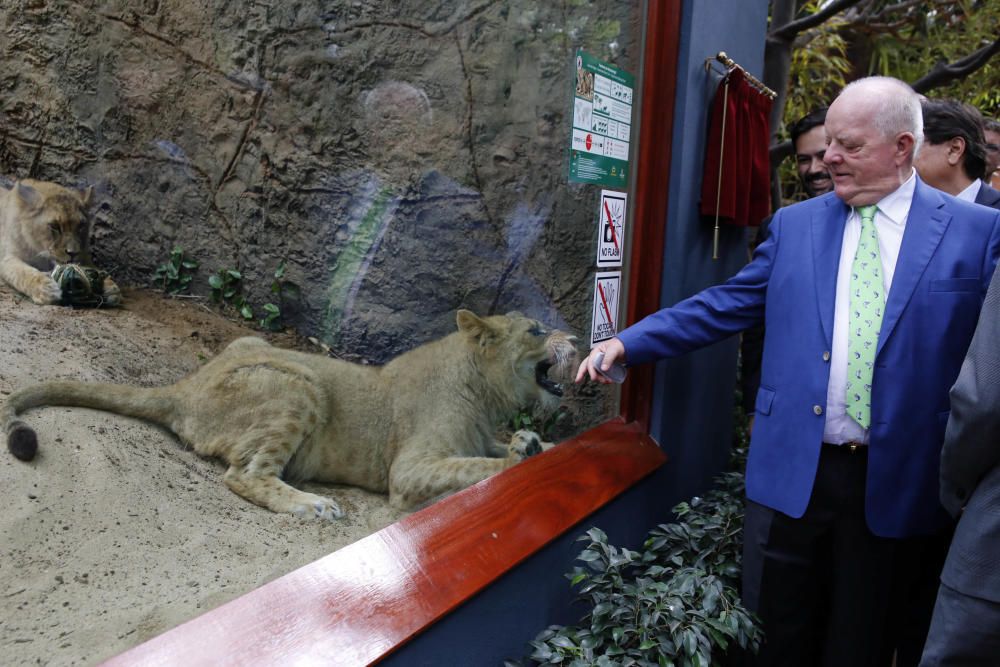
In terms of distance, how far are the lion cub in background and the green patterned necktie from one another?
2415 millimetres

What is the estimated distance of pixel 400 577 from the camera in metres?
2.36

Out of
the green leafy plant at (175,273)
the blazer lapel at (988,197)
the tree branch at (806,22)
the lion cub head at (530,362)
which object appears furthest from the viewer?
the tree branch at (806,22)

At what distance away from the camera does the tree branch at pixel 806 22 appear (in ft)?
21.5

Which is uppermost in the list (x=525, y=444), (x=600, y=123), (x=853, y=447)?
(x=600, y=123)

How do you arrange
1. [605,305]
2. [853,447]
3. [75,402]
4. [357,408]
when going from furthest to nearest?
[605,305] → [357,408] → [853,447] → [75,402]

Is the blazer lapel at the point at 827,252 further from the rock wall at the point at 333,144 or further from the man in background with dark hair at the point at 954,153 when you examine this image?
the man in background with dark hair at the point at 954,153

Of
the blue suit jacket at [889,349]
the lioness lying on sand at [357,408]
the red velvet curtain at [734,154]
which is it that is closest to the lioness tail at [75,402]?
the lioness lying on sand at [357,408]

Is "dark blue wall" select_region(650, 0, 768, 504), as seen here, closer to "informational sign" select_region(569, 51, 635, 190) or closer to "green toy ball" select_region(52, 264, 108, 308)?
"informational sign" select_region(569, 51, 635, 190)

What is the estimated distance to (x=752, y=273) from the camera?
3.07 metres

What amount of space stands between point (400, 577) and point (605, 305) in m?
1.88

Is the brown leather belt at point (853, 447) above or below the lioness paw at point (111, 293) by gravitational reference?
below

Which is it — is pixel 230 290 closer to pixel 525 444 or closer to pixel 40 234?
pixel 40 234

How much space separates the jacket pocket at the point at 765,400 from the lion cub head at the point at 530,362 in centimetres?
94

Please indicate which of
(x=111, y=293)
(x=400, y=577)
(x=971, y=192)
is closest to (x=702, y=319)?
(x=400, y=577)
